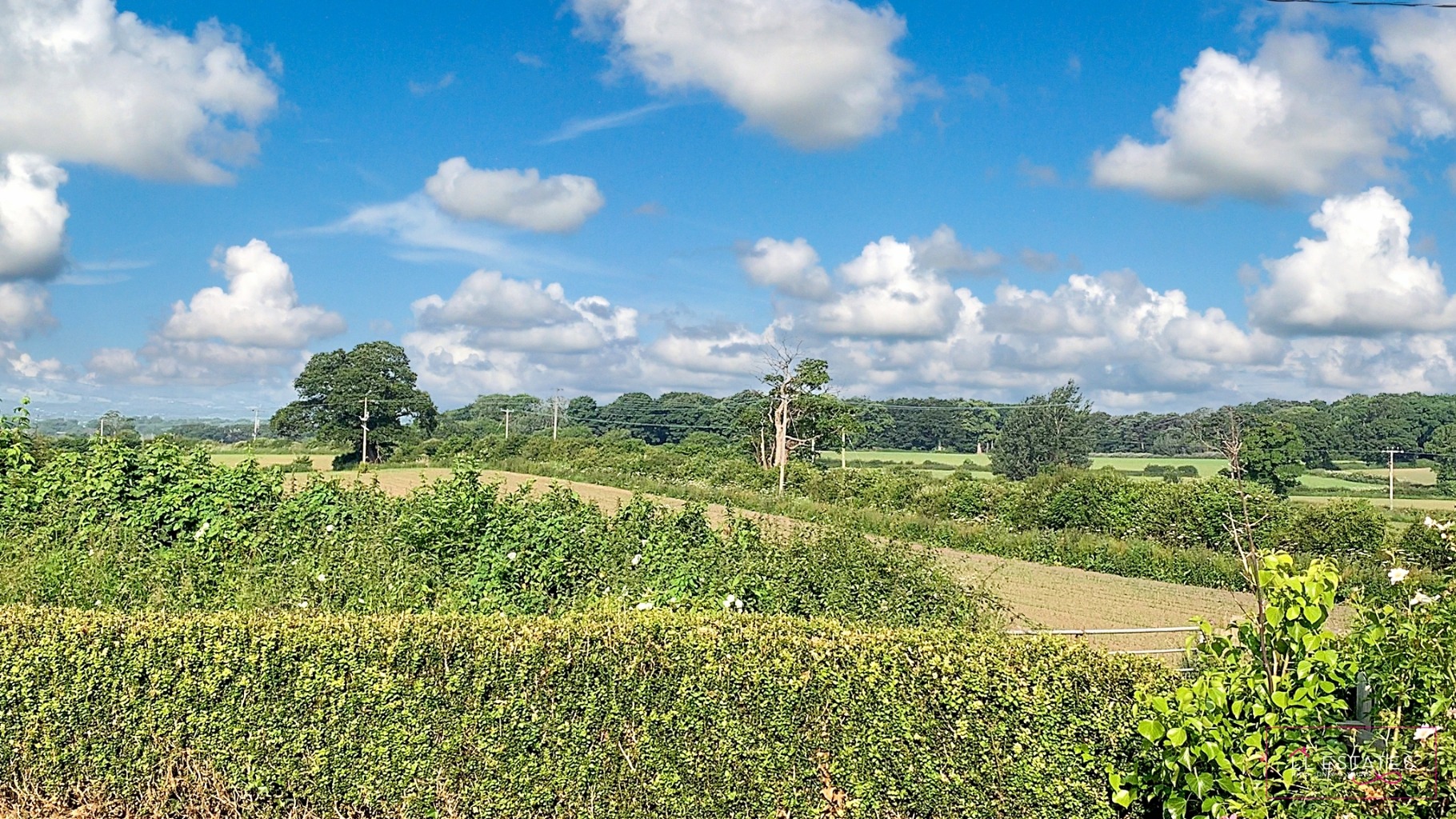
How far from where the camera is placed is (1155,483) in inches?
1162

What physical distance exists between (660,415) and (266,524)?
6965cm

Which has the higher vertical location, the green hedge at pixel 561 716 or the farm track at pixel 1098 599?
the green hedge at pixel 561 716

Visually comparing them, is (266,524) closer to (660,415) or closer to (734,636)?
(734,636)

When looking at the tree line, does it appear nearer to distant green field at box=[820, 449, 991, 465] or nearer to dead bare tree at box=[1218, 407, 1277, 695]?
distant green field at box=[820, 449, 991, 465]

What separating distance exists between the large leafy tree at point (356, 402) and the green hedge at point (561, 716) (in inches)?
2087

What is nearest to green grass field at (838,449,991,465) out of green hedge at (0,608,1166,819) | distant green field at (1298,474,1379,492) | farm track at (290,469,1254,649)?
distant green field at (1298,474,1379,492)

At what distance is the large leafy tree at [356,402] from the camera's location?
5762 cm

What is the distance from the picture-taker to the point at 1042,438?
57.5 meters

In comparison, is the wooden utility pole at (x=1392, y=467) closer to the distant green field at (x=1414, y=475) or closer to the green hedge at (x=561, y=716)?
the distant green field at (x=1414, y=475)

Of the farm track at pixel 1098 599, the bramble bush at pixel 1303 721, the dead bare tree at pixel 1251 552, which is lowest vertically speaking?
the farm track at pixel 1098 599

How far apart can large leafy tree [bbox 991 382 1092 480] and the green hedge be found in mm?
53502

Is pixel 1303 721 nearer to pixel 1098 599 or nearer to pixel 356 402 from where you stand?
pixel 1098 599

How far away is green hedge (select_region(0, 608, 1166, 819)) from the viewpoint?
190 inches

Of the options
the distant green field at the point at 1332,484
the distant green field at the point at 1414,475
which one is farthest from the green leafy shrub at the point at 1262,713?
the distant green field at the point at 1414,475
